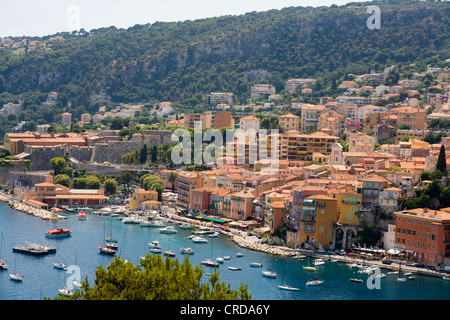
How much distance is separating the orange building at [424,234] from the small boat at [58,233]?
13685 millimetres

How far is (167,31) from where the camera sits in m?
101

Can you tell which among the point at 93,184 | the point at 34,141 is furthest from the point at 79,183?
the point at 34,141

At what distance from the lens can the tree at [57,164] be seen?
1945 inches

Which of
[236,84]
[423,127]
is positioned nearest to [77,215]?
[423,127]

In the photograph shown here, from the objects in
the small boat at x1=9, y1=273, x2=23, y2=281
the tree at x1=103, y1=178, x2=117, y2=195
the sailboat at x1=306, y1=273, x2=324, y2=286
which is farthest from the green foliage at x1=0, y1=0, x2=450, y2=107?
the small boat at x1=9, y1=273, x2=23, y2=281

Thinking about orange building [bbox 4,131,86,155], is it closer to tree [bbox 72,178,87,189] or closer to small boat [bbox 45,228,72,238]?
tree [bbox 72,178,87,189]

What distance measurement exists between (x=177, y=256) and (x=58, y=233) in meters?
6.42

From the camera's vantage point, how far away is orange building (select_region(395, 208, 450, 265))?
90.8 feet

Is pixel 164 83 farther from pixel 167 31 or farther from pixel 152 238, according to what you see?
pixel 152 238

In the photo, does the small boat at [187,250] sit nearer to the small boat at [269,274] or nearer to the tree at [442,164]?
the small boat at [269,274]

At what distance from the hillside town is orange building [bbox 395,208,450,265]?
0.04 metres

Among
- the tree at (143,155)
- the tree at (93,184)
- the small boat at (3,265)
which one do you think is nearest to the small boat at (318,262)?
the small boat at (3,265)

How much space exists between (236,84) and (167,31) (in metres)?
23.6

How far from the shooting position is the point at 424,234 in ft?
91.9
